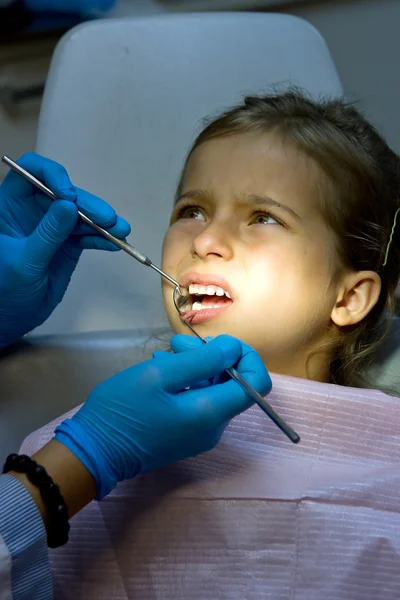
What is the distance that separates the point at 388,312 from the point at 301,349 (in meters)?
0.24

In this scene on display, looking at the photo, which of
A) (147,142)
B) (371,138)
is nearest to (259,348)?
(371,138)

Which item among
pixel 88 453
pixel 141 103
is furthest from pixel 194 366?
pixel 141 103

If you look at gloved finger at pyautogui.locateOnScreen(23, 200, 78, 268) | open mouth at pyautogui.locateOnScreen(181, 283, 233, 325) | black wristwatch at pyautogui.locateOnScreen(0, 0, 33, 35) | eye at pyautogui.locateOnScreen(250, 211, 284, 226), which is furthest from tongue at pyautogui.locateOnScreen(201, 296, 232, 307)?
black wristwatch at pyautogui.locateOnScreen(0, 0, 33, 35)

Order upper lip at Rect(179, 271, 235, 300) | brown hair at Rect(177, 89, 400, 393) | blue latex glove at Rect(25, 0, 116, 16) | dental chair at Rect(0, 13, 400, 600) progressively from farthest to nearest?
blue latex glove at Rect(25, 0, 116, 16)
brown hair at Rect(177, 89, 400, 393)
upper lip at Rect(179, 271, 235, 300)
dental chair at Rect(0, 13, 400, 600)

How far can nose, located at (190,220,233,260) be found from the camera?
3.81 ft

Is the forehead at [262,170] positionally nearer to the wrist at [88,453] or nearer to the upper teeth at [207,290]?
the upper teeth at [207,290]

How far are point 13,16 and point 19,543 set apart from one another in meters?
2.40

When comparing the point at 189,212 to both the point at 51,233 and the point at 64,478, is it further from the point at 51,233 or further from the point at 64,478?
the point at 64,478

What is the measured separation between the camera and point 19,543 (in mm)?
869

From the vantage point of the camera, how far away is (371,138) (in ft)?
4.52

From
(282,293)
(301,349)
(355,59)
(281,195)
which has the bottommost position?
(301,349)

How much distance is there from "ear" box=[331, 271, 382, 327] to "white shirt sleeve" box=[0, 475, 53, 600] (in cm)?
68

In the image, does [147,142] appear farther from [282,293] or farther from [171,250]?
[282,293]

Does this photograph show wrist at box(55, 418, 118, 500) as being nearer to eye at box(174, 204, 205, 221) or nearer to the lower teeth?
the lower teeth
